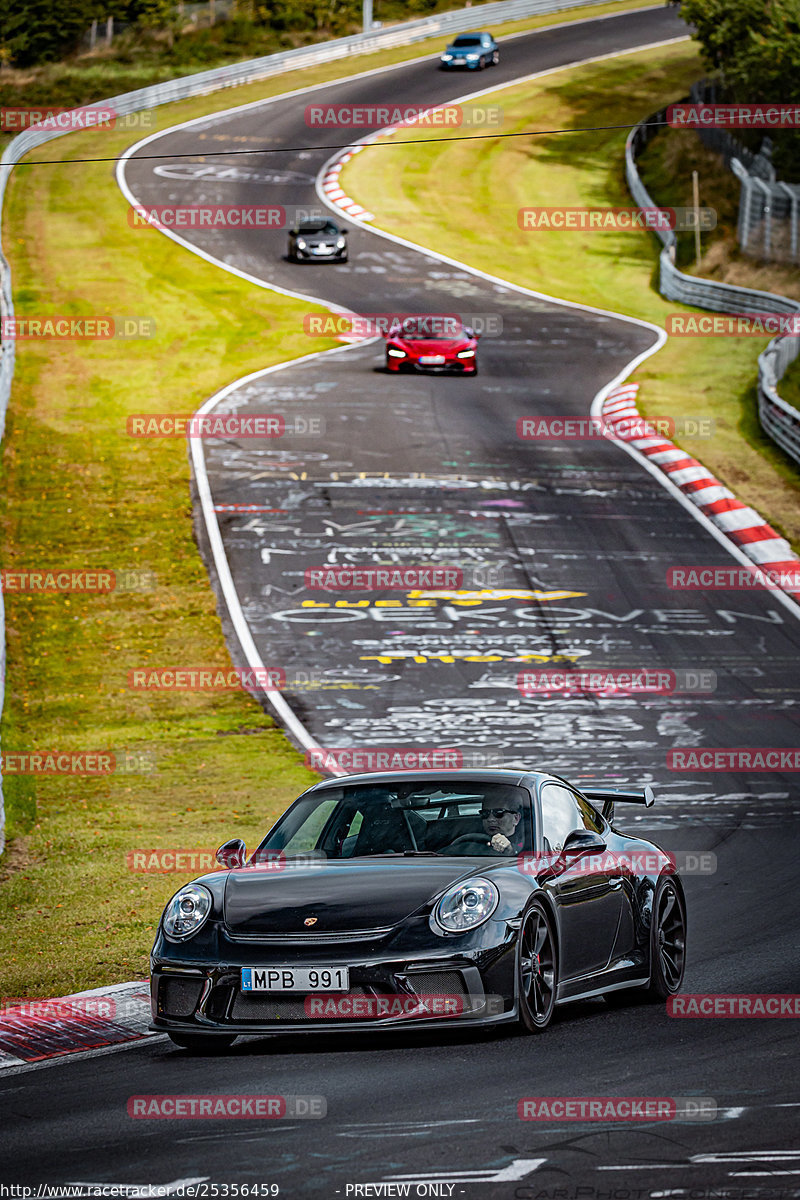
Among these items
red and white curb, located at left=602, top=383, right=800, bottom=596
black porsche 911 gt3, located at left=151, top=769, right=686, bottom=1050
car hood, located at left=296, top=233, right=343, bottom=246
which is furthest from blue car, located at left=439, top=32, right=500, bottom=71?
black porsche 911 gt3, located at left=151, top=769, right=686, bottom=1050

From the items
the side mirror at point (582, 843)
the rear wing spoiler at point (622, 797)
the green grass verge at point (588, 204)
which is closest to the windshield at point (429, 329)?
the green grass verge at point (588, 204)

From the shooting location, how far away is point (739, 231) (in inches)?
1970

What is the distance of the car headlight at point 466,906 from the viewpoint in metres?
7.63

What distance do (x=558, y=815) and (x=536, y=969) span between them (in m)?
1.13

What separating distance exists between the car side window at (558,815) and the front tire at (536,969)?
0.57 meters

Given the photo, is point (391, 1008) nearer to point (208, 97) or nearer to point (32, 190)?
point (32, 190)

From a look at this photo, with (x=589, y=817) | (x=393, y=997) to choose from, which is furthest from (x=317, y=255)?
(x=393, y=997)

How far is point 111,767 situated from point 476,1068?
11.3m

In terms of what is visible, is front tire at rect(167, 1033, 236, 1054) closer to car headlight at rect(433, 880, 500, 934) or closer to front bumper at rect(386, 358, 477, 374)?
car headlight at rect(433, 880, 500, 934)

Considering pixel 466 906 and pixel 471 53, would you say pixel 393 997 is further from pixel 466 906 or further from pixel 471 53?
pixel 471 53

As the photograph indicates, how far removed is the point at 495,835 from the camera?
27.9 ft

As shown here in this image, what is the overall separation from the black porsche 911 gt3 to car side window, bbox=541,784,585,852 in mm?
11

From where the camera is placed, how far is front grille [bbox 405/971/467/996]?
7.51 metres

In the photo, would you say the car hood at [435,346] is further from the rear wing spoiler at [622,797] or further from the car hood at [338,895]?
the car hood at [338,895]
